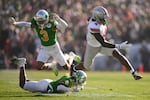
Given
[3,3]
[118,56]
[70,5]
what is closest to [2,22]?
[3,3]

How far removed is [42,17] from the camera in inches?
393

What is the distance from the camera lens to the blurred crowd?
20.7 metres

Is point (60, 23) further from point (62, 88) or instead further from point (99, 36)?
point (62, 88)

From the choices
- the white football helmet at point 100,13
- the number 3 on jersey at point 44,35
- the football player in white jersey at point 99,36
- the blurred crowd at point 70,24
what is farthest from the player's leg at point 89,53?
the blurred crowd at point 70,24

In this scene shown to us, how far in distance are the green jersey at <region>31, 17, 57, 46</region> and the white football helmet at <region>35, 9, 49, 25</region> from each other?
0.33 meters

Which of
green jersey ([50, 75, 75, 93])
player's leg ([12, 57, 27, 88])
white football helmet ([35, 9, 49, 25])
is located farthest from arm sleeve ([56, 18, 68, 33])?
green jersey ([50, 75, 75, 93])

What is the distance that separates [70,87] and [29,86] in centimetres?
83

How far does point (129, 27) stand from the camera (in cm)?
2297

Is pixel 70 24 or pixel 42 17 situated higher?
pixel 42 17

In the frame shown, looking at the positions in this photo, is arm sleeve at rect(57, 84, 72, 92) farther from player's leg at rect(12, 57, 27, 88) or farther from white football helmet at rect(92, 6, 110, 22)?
white football helmet at rect(92, 6, 110, 22)

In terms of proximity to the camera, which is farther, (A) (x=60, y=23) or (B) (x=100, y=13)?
(A) (x=60, y=23)

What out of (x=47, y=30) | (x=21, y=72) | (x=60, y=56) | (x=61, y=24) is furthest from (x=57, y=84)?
(x=60, y=56)

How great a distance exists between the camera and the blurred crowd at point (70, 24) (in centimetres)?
2072

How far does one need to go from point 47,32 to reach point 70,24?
11.2m
